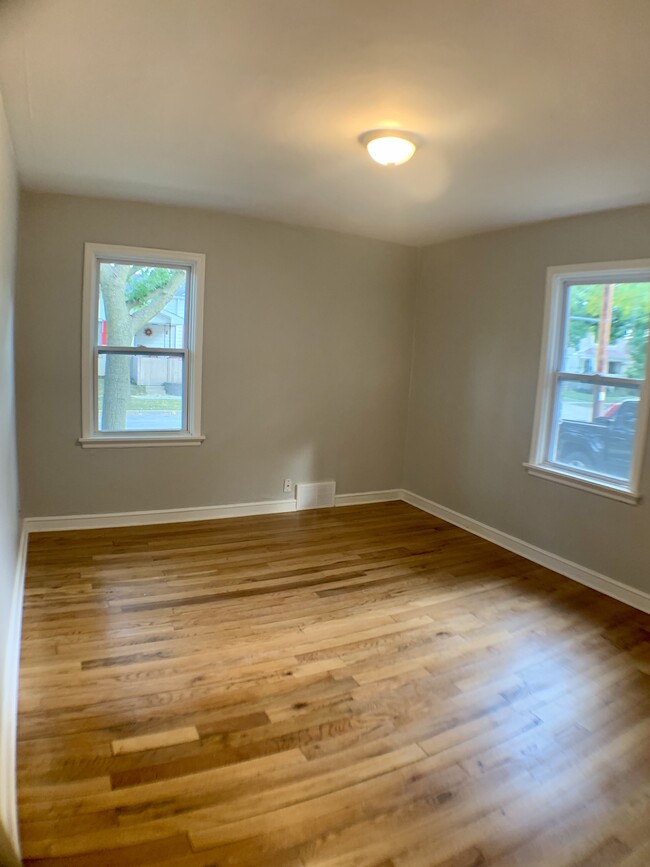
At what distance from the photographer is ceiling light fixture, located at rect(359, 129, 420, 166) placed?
2535 mm

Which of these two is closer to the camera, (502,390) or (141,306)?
(141,306)

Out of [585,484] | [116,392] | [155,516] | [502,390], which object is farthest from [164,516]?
[585,484]

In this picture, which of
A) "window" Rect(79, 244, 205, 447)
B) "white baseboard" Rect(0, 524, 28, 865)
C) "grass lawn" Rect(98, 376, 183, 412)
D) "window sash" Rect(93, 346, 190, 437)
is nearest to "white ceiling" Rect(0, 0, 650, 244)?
"window" Rect(79, 244, 205, 447)

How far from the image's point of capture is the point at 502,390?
4445mm

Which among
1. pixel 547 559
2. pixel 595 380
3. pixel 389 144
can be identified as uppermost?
pixel 389 144

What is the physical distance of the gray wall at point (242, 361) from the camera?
3979 millimetres

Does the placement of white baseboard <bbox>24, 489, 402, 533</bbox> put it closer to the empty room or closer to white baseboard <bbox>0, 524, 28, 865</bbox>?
the empty room

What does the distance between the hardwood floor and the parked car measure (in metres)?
0.82

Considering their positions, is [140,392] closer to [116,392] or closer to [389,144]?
[116,392]

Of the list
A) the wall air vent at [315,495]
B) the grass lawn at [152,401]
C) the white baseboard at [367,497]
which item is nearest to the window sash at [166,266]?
the grass lawn at [152,401]

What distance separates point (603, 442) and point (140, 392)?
3.43 meters

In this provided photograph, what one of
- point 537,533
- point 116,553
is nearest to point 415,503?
point 537,533

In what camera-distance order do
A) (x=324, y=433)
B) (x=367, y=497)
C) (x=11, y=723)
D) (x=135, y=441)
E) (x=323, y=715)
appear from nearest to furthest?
(x=11, y=723) < (x=323, y=715) < (x=135, y=441) < (x=324, y=433) < (x=367, y=497)

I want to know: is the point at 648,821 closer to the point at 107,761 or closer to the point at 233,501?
the point at 107,761
